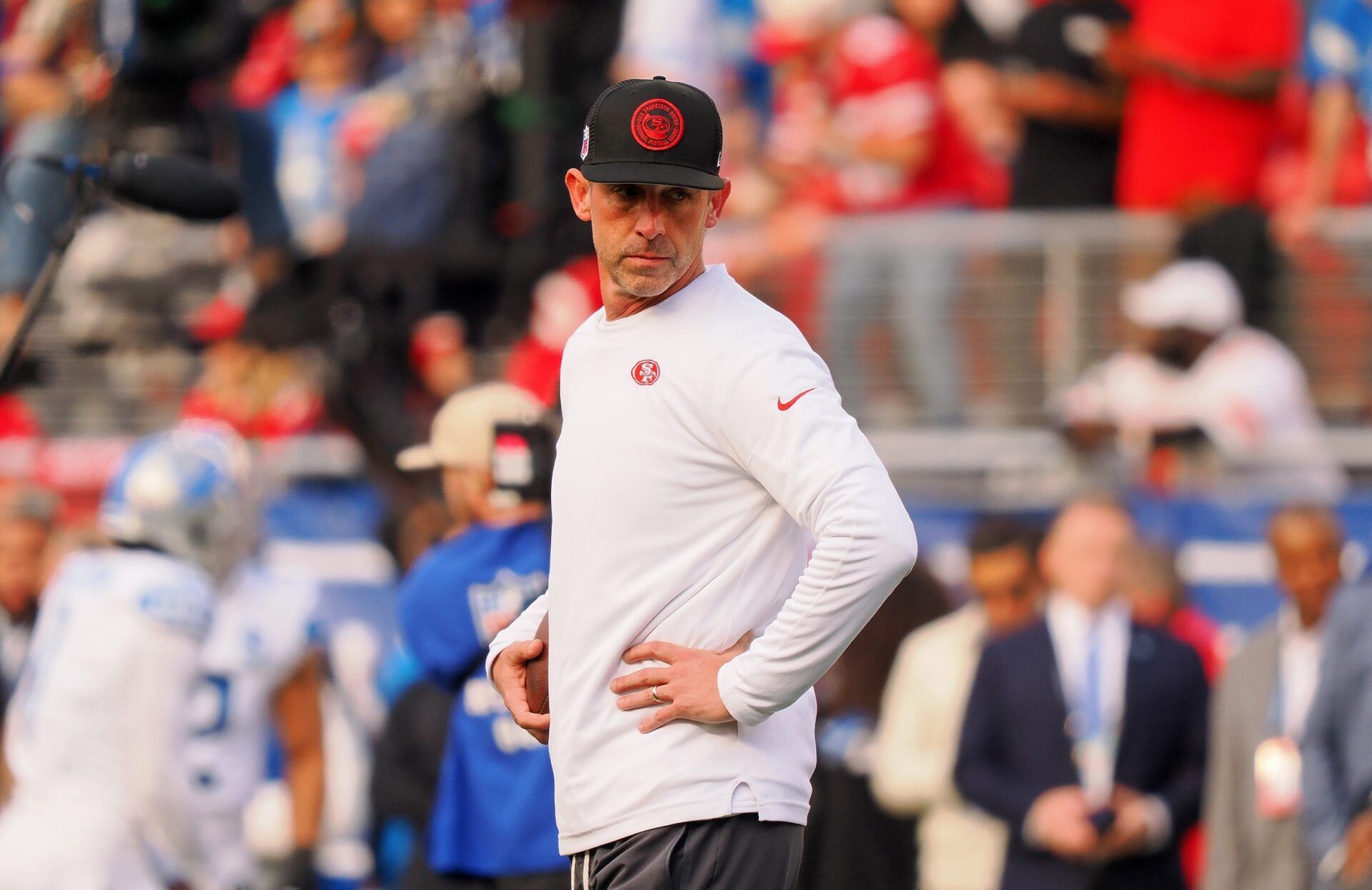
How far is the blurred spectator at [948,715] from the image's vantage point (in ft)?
23.8

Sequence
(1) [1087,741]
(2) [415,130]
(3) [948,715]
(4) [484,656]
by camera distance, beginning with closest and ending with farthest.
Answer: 1. (4) [484,656]
2. (1) [1087,741]
3. (3) [948,715]
4. (2) [415,130]

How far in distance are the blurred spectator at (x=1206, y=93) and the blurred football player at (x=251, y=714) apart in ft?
12.2

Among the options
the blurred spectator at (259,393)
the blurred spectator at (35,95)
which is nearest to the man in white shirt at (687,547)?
the blurred spectator at (259,393)

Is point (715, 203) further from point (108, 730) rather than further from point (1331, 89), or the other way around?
point (1331, 89)

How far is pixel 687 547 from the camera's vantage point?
3393 millimetres

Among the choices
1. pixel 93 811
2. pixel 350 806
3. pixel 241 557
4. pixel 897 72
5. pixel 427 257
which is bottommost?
pixel 350 806

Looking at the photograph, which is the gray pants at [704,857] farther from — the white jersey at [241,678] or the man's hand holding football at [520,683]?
the white jersey at [241,678]

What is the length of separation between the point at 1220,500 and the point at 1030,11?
7.38ft

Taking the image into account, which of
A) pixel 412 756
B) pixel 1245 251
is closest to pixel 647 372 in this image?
pixel 412 756

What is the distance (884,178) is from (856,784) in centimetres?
288

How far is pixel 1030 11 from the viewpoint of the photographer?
8961 mm

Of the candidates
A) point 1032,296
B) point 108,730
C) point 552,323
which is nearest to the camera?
point 108,730

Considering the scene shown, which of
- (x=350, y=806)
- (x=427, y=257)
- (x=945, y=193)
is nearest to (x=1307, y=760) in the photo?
(x=945, y=193)

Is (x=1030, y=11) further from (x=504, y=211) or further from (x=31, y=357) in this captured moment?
(x=31, y=357)
